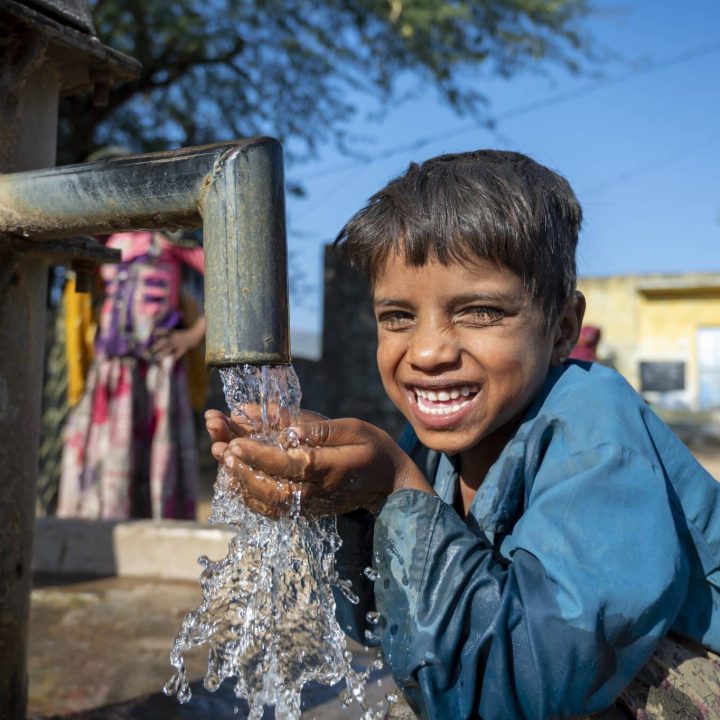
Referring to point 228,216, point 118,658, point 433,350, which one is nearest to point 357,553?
point 433,350

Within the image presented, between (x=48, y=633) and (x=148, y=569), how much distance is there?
74 cm

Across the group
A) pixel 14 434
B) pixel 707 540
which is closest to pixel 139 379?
pixel 14 434

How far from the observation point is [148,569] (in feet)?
12.0

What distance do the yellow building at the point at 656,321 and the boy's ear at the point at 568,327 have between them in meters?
19.9

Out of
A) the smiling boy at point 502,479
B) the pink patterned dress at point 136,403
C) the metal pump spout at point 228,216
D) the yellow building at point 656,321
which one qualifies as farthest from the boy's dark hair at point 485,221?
the yellow building at point 656,321

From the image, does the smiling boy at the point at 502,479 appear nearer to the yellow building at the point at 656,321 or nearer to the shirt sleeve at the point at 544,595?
the shirt sleeve at the point at 544,595

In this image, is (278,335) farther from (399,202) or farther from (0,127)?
(0,127)

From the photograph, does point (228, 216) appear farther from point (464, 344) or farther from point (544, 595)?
point (544, 595)

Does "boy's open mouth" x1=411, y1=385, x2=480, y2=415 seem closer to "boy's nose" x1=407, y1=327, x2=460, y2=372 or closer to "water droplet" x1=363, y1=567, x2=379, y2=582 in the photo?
"boy's nose" x1=407, y1=327, x2=460, y2=372

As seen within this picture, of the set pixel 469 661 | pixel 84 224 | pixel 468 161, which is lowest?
pixel 469 661

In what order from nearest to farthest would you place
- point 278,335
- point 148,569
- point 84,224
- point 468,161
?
point 278,335 < point 84,224 < point 468,161 < point 148,569

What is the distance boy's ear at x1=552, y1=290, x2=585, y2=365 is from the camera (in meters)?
1.56

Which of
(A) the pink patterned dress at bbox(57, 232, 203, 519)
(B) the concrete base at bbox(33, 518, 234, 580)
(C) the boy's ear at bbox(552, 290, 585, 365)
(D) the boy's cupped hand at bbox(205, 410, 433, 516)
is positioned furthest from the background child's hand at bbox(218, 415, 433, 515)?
(A) the pink patterned dress at bbox(57, 232, 203, 519)

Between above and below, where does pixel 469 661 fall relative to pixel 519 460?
below
